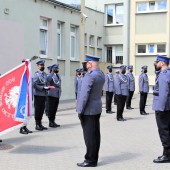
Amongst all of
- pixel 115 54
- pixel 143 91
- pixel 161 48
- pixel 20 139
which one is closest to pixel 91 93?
pixel 20 139

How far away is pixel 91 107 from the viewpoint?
7512 millimetres

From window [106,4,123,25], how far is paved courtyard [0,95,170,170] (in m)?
21.1

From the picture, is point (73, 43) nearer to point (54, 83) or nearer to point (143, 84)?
point (143, 84)

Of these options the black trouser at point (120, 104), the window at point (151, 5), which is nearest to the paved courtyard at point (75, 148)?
the black trouser at point (120, 104)

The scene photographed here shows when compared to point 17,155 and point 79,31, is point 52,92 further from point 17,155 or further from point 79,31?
point 79,31

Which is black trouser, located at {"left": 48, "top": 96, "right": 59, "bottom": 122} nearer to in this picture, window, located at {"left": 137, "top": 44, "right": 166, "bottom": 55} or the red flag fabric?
the red flag fabric

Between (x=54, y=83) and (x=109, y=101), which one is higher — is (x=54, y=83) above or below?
above

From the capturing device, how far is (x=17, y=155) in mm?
8430

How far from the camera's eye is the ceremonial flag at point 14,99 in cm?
869

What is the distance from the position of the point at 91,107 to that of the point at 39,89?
4.29m

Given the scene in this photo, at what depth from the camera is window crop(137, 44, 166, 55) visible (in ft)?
104

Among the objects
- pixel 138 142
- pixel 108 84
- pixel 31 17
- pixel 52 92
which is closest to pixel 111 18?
pixel 31 17

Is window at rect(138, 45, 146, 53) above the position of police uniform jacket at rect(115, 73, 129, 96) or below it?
above

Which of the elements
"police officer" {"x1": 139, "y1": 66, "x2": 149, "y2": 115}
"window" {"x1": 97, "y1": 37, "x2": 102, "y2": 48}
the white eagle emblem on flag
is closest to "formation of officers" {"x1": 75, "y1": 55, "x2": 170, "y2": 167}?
the white eagle emblem on flag
